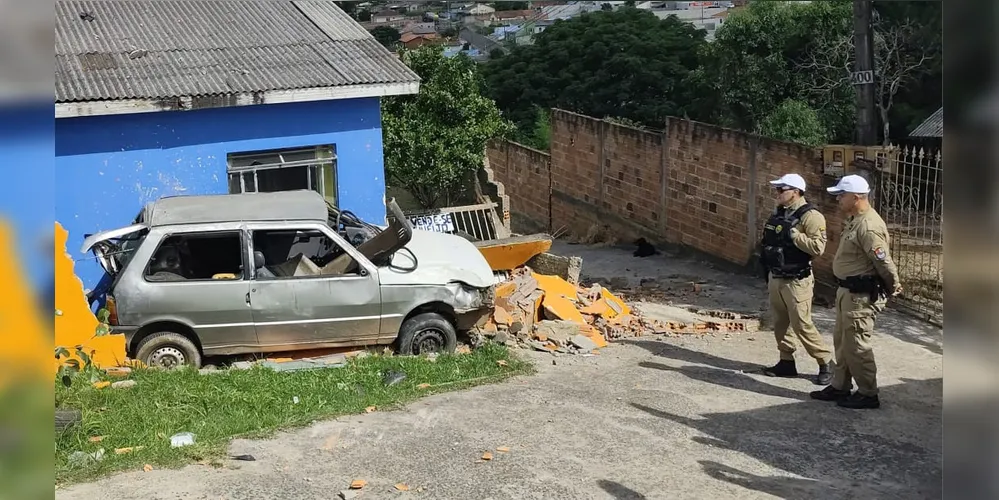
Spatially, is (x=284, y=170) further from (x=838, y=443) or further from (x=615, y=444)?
(x=838, y=443)

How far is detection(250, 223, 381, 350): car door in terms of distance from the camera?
27.7ft

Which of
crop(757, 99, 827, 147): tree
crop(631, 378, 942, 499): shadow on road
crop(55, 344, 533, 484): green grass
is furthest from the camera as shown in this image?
crop(757, 99, 827, 147): tree

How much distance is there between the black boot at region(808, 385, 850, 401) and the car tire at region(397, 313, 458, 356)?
10.8 feet

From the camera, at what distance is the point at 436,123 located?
16234mm

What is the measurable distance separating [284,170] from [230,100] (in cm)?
117

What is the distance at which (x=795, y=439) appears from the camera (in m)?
6.75

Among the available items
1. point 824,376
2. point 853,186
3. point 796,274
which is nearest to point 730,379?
point 824,376

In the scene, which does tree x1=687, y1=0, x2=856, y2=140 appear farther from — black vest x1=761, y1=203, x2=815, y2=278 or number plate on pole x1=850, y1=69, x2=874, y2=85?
black vest x1=761, y1=203, x2=815, y2=278

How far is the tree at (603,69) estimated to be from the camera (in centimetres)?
2622

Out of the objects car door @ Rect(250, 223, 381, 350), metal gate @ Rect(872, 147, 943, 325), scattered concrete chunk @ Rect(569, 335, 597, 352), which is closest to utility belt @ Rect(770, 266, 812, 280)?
scattered concrete chunk @ Rect(569, 335, 597, 352)
